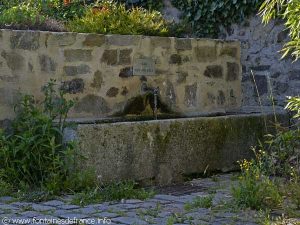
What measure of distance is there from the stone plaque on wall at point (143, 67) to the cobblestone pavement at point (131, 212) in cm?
Answer: 171

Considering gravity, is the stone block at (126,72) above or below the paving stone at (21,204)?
above

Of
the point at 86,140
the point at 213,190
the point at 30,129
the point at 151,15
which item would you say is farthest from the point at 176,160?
the point at 151,15

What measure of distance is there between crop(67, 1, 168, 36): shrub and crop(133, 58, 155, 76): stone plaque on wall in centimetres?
38

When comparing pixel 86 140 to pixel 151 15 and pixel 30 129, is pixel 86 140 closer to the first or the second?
Result: pixel 30 129

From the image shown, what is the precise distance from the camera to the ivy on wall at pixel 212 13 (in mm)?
7462

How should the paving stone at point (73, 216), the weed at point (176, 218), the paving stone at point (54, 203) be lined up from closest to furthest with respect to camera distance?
1. the weed at point (176, 218)
2. the paving stone at point (73, 216)
3. the paving stone at point (54, 203)

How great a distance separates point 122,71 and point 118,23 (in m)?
0.61

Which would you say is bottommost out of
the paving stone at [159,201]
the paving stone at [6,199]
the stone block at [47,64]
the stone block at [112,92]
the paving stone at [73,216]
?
the paving stone at [159,201]

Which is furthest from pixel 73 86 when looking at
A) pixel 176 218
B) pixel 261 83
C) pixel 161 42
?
pixel 261 83

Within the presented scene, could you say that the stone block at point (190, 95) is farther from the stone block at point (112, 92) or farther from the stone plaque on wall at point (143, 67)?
the stone block at point (112, 92)

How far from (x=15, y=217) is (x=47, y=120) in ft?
4.29

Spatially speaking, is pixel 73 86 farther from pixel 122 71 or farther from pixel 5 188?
pixel 5 188

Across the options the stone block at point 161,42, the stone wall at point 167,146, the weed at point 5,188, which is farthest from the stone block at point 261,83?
the weed at point 5,188

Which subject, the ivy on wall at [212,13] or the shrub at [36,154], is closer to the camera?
the shrub at [36,154]
